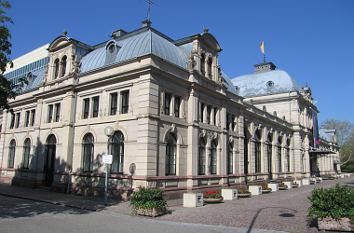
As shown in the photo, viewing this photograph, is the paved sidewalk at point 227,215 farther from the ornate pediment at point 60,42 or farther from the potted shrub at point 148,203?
the ornate pediment at point 60,42

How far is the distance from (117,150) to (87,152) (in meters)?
3.60

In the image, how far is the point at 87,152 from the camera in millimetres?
25078

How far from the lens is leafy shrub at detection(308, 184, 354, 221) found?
11.9 m

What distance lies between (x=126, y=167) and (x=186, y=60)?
10159 mm

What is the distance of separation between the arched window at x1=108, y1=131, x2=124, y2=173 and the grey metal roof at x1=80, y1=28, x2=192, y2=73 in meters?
5.64

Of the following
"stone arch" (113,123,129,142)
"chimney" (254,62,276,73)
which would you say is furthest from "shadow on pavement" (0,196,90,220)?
"chimney" (254,62,276,73)

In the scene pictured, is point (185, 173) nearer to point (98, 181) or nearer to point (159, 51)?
point (98, 181)

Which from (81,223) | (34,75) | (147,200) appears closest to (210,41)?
(147,200)

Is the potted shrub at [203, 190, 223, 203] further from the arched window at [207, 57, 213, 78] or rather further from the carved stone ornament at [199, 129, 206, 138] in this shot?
the arched window at [207, 57, 213, 78]

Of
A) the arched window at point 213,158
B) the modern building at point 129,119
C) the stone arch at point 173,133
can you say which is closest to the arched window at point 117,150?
the modern building at point 129,119

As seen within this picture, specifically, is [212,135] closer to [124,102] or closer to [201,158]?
[201,158]

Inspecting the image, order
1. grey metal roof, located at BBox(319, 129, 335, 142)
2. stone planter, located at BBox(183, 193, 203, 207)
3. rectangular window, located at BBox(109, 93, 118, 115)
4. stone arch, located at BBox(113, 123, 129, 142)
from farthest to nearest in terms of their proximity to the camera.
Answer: grey metal roof, located at BBox(319, 129, 335, 142) < rectangular window, located at BBox(109, 93, 118, 115) < stone arch, located at BBox(113, 123, 129, 142) < stone planter, located at BBox(183, 193, 203, 207)

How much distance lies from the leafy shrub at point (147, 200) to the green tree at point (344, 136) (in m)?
87.7

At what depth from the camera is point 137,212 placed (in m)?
16.1
